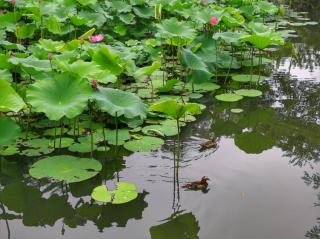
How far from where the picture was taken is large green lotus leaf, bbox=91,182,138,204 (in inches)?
97.1

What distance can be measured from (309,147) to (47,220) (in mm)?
2004

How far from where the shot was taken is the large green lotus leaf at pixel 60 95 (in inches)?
102

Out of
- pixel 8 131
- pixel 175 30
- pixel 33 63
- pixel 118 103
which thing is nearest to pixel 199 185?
pixel 118 103

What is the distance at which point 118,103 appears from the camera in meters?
2.84

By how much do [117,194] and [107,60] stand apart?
1.16 meters

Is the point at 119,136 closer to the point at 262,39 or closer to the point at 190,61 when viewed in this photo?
the point at 190,61

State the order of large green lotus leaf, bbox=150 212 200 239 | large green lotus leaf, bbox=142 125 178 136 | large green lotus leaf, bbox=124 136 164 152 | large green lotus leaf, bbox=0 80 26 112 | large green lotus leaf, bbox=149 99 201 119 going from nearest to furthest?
1. large green lotus leaf, bbox=150 212 200 239
2. large green lotus leaf, bbox=149 99 201 119
3. large green lotus leaf, bbox=0 80 26 112
4. large green lotus leaf, bbox=124 136 164 152
5. large green lotus leaf, bbox=142 125 178 136

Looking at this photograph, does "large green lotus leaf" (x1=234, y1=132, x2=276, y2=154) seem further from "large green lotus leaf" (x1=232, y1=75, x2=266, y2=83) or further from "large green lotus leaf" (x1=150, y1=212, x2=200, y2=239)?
"large green lotus leaf" (x1=232, y1=75, x2=266, y2=83)

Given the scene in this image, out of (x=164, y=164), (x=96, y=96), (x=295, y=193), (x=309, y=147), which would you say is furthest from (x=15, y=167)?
(x=309, y=147)

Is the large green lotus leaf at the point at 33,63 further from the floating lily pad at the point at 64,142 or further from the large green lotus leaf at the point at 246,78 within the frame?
the large green lotus leaf at the point at 246,78

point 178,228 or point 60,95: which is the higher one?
point 60,95

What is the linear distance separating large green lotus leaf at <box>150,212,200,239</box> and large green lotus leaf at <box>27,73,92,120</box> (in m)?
0.84

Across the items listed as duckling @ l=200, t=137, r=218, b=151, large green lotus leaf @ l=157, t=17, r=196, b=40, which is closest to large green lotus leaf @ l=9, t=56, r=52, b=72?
duckling @ l=200, t=137, r=218, b=151

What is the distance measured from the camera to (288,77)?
16.4 feet
